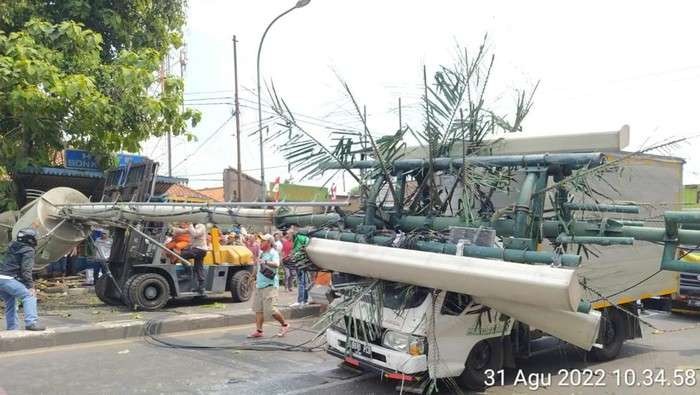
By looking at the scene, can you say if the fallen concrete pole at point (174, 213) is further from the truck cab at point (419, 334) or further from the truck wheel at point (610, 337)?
the truck wheel at point (610, 337)

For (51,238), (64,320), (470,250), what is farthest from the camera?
(51,238)

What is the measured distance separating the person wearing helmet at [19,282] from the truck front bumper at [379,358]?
A: 493 cm

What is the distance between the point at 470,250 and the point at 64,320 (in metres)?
8.46

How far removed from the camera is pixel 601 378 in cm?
815

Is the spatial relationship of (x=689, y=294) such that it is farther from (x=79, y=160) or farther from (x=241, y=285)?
(x=79, y=160)

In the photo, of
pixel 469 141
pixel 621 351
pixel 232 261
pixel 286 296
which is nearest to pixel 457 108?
pixel 469 141

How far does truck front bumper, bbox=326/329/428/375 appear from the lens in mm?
6469

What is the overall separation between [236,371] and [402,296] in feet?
9.19

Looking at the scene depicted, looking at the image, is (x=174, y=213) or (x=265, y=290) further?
(x=265, y=290)

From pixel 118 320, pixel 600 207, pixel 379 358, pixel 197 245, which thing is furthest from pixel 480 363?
pixel 197 245

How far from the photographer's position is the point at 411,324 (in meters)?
6.59

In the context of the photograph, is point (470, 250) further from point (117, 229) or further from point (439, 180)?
point (117, 229)

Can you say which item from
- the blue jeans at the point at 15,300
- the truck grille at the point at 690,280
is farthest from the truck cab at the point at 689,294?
the blue jeans at the point at 15,300

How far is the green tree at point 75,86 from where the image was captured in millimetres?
Answer: 12000
